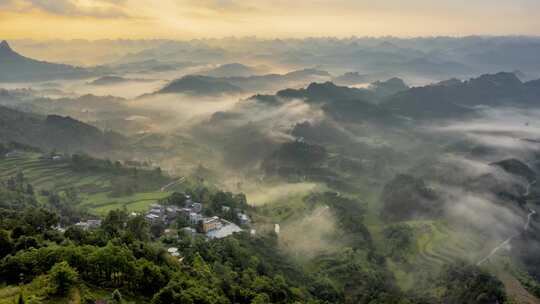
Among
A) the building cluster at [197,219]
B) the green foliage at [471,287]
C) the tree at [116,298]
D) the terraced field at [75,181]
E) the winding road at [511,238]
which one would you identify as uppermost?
the tree at [116,298]

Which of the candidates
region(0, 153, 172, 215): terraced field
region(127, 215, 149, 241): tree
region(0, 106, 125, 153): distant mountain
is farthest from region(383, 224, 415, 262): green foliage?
region(0, 106, 125, 153): distant mountain

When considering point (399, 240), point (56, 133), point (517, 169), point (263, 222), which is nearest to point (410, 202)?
point (399, 240)

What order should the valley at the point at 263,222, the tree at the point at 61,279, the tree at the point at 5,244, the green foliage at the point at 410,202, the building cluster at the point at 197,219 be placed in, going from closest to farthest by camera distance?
the tree at the point at 61,279 → the valley at the point at 263,222 → the tree at the point at 5,244 → the building cluster at the point at 197,219 → the green foliage at the point at 410,202

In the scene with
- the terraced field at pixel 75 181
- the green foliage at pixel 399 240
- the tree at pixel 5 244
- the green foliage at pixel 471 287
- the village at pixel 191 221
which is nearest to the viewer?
the tree at pixel 5 244

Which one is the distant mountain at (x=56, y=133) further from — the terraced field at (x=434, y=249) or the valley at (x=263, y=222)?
the terraced field at (x=434, y=249)

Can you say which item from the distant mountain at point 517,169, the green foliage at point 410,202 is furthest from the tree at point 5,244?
the distant mountain at point 517,169

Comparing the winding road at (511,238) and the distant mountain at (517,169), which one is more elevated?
the distant mountain at (517,169)

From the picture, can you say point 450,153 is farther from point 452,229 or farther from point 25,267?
point 25,267

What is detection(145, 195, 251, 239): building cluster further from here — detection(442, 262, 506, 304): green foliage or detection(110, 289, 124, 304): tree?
detection(442, 262, 506, 304): green foliage
